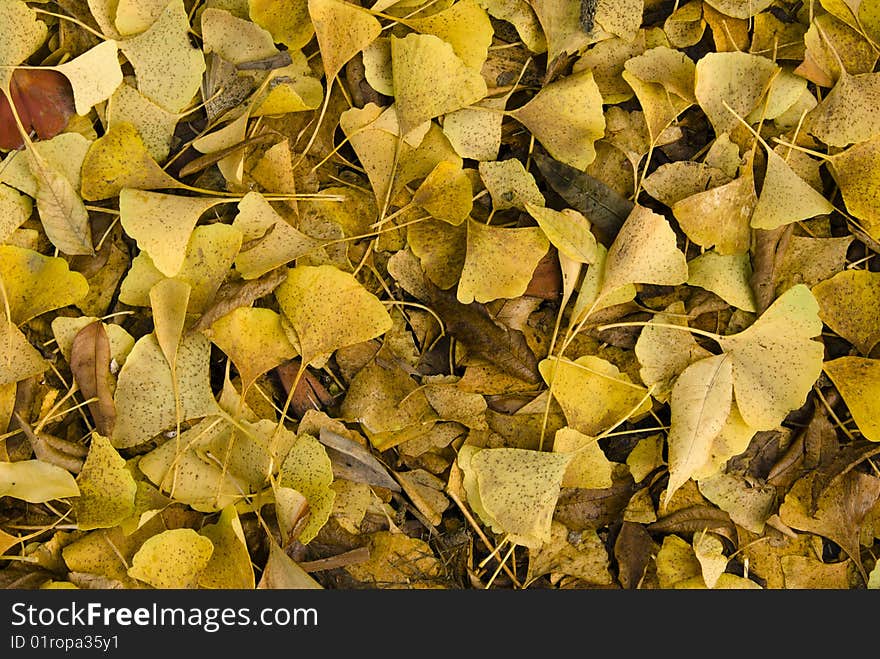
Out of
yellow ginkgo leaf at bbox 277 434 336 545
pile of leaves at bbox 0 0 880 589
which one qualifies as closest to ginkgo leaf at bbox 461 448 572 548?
pile of leaves at bbox 0 0 880 589

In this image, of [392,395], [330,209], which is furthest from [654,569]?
[330,209]

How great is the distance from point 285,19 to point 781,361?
17.6 inches

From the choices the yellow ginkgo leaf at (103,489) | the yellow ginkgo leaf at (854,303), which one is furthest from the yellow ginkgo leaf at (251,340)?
the yellow ginkgo leaf at (854,303)

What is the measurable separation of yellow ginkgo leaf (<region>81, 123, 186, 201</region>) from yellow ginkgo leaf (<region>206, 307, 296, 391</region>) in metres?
0.11

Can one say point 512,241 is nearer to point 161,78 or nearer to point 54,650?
point 161,78

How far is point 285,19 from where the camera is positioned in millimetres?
603

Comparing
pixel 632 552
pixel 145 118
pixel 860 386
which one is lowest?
pixel 632 552

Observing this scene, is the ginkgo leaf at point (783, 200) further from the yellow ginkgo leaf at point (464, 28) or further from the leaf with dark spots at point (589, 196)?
the yellow ginkgo leaf at point (464, 28)

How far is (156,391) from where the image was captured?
60 cm

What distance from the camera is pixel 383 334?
2.07ft

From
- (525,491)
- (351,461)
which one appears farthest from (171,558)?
(525,491)

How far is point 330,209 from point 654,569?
377mm

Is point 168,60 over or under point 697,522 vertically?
over

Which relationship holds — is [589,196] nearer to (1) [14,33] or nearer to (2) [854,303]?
(2) [854,303]
